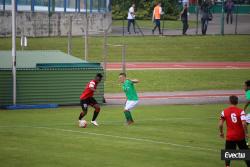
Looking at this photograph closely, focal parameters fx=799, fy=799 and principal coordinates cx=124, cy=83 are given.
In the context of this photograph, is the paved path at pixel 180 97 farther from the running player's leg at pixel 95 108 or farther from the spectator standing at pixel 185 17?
the spectator standing at pixel 185 17

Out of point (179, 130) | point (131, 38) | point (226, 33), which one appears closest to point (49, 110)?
point (179, 130)

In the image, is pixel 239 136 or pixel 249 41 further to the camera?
pixel 249 41

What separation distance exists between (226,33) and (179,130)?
36132mm

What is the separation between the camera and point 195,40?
55.7m

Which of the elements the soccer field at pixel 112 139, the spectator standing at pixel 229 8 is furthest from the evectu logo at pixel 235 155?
the spectator standing at pixel 229 8

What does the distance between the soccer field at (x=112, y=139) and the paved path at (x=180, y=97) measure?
10.5ft

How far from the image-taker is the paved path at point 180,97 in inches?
1383

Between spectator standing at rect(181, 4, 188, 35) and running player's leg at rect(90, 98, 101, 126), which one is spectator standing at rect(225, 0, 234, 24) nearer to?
spectator standing at rect(181, 4, 188, 35)

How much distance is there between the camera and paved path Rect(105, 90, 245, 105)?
115 ft

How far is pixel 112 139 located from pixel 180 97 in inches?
521

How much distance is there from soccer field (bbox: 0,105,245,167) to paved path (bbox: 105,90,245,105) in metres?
3.19

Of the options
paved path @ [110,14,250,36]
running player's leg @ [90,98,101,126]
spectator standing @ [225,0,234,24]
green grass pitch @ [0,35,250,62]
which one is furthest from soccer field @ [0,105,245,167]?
spectator standing @ [225,0,234,24]

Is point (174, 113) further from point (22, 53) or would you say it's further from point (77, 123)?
point (22, 53)

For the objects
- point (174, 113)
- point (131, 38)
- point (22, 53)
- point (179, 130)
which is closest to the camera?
point (179, 130)
